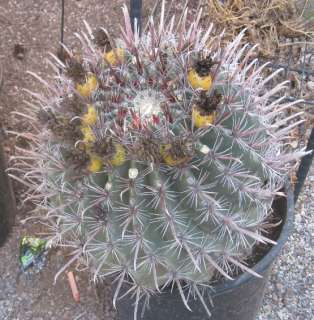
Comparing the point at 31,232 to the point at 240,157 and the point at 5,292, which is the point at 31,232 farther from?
the point at 240,157

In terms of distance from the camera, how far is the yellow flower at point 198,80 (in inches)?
33.5

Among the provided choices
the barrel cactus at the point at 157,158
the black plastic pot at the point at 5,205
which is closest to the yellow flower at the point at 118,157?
the barrel cactus at the point at 157,158

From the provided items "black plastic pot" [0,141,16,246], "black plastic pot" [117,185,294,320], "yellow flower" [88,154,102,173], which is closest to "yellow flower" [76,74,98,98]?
"yellow flower" [88,154,102,173]

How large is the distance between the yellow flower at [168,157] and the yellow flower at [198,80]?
4.6 inches

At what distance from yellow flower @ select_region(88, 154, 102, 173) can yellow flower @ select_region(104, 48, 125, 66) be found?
195 millimetres

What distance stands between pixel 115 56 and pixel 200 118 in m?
0.21

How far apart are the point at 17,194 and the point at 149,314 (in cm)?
76

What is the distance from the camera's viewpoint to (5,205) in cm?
156

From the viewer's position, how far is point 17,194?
1.72 m

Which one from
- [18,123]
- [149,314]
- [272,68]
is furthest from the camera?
[18,123]

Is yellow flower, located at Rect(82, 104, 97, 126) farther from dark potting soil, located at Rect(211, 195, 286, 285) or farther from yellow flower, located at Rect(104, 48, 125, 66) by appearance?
dark potting soil, located at Rect(211, 195, 286, 285)

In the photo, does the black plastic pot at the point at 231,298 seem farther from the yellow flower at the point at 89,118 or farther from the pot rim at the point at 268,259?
the yellow flower at the point at 89,118

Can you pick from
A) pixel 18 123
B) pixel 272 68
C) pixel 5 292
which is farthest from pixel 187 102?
pixel 18 123

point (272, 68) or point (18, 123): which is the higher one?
point (272, 68)
